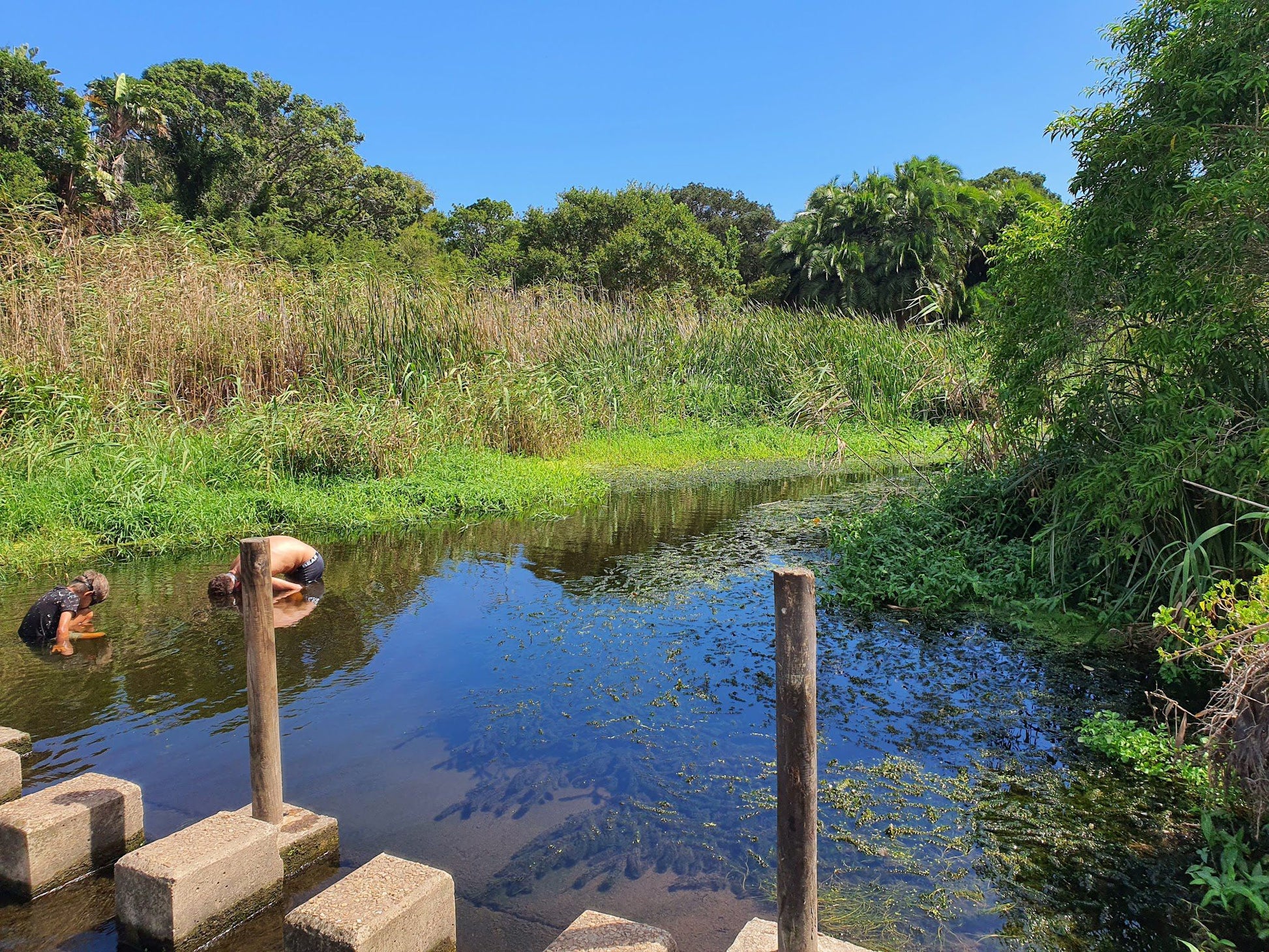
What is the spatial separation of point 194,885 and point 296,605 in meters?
4.00

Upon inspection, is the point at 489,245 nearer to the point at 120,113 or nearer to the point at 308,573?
the point at 120,113

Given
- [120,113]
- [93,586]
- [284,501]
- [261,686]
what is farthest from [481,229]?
[261,686]

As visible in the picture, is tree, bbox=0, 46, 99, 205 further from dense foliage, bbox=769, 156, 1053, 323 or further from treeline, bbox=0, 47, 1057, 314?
dense foliage, bbox=769, 156, 1053, 323

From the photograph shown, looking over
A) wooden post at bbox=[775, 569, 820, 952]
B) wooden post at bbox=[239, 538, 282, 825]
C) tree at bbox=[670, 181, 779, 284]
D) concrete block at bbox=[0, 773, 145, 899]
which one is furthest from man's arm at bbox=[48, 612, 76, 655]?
tree at bbox=[670, 181, 779, 284]

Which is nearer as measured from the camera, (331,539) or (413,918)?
(413,918)

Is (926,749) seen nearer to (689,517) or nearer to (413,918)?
(413,918)

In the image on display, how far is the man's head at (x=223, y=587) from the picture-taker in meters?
6.54

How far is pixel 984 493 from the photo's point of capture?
24.2 feet

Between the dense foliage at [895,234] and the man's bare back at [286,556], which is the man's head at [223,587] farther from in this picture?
the dense foliage at [895,234]

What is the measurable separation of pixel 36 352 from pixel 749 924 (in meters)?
9.84

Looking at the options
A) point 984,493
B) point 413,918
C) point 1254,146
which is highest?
point 1254,146

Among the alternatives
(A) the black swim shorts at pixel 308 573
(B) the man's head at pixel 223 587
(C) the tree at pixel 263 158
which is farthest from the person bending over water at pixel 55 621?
(C) the tree at pixel 263 158

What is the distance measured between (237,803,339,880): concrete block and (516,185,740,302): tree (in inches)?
928

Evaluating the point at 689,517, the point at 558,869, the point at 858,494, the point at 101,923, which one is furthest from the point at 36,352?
the point at 858,494
